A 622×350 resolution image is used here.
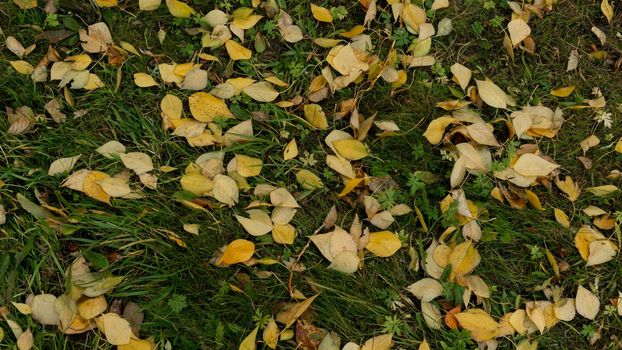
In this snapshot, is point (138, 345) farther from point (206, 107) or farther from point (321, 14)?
point (321, 14)

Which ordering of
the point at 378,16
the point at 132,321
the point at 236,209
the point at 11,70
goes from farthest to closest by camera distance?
the point at 378,16
the point at 11,70
the point at 236,209
the point at 132,321

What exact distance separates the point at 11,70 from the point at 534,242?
200cm

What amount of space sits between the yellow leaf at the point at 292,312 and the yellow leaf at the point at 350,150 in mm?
509

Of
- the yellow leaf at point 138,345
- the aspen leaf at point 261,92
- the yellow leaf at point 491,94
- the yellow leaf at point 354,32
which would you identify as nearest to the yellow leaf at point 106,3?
the aspen leaf at point 261,92

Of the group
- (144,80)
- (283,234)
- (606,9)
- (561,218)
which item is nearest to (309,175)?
(283,234)

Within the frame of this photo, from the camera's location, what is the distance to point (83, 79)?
228 cm

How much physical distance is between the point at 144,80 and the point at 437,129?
1.09 meters

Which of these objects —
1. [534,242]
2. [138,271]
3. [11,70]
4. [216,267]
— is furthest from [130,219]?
[534,242]

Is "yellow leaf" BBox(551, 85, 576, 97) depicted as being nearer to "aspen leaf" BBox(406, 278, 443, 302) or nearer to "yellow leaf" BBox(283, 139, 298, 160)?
"aspen leaf" BBox(406, 278, 443, 302)

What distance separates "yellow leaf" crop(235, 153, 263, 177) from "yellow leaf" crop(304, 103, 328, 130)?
25cm

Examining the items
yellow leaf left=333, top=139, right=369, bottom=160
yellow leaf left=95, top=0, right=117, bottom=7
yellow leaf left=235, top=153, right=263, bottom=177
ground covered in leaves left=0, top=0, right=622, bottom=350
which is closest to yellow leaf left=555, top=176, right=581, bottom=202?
ground covered in leaves left=0, top=0, right=622, bottom=350

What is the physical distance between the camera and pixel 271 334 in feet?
6.52

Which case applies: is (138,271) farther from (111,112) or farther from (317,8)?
(317,8)

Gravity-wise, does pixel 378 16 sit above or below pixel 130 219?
above
